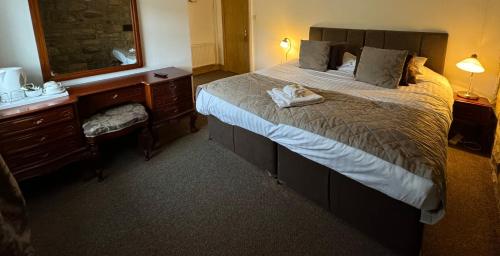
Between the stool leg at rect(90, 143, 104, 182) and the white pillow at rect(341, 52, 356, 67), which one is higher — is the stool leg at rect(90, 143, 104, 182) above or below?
below

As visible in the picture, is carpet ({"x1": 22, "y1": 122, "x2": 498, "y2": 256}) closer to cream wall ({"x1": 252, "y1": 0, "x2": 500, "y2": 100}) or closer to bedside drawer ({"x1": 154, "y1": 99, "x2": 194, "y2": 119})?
bedside drawer ({"x1": 154, "y1": 99, "x2": 194, "y2": 119})

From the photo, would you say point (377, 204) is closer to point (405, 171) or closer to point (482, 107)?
point (405, 171)

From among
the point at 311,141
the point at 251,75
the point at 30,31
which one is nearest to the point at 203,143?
the point at 251,75

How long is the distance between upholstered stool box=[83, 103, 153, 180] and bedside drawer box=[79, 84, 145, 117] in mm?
56

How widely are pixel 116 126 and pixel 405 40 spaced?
10.7 feet

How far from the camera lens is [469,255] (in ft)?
6.50

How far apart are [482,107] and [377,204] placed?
1989 mm

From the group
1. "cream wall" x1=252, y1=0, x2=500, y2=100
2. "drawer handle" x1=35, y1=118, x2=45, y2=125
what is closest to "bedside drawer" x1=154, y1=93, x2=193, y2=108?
"drawer handle" x1=35, y1=118, x2=45, y2=125

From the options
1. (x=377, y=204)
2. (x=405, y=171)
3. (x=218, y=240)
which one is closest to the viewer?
(x=405, y=171)

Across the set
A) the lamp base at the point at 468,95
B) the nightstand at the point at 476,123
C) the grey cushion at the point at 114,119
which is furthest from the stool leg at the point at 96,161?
the lamp base at the point at 468,95

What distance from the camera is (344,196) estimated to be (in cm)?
218

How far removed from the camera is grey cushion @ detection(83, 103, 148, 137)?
2.71 metres

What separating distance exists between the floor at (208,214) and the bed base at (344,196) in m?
0.09

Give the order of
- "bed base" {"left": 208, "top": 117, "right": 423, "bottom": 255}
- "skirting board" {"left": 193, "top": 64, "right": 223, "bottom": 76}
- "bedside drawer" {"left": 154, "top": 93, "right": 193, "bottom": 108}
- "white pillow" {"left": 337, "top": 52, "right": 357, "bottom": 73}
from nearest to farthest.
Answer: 1. "bed base" {"left": 208, "top": 117, "right": 423, "bottom": 255}
2. "bedside drawer" {"left": 154, "top": 93, "right": 193, "bottom": 108}
3. "white pillow" {"left": 337, "top": 52, "right": 357, "bottom": 73}
4. "skirting board" {"left": 193, "top": 64, "right": 223, "bottom": 76}
